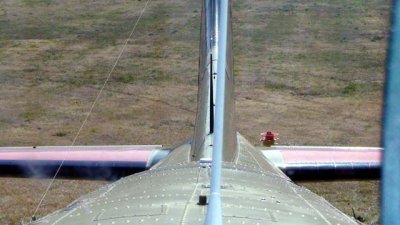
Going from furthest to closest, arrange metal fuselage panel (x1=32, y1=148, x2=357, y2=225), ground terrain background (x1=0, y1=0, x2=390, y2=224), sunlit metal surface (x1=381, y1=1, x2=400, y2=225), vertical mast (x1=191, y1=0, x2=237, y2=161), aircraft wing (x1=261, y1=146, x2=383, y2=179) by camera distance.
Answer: ground terrain background (x1=0, y1=0, x2=390, y2=224), aircraft wing (x1=261, y1=146, x2=383, y2=179), vertical mast (x1=191, y1=0, x2=237, y2=161), metal fuselage panel (x1=32, y1=148, x2=357, y2=225), sunlit metal surface (x1=381, y1=1, x2=400, y2=225)

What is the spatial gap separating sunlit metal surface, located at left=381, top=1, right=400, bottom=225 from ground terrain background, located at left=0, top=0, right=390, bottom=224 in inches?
330

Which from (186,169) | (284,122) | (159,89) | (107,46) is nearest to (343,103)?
(284,122)

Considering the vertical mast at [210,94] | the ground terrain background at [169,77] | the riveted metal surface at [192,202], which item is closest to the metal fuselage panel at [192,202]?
the riveted metal surface at [192,202]

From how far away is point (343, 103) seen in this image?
17.4 m

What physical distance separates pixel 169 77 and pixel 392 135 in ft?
59.8

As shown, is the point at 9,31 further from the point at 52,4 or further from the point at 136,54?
the point at 136,54

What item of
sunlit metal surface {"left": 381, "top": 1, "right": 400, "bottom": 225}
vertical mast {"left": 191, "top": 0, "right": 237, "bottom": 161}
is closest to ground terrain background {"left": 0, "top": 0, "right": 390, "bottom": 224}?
vertical mast {"left": 191, "top": 0, "right": 237, "bottom": 161}

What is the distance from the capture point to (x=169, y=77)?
20.0 metres

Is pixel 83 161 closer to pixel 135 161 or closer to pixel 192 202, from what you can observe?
pixel 135 161

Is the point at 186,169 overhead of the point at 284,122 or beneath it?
overhead

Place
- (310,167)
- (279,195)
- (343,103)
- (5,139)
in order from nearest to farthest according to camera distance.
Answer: (279,195) → (310,167) → (5,139) → (343,103)

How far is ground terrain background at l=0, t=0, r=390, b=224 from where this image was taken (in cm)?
1444

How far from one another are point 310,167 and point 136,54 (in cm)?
1511

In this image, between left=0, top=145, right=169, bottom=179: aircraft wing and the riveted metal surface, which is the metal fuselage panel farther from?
left=0, top=145, right=169, bottom=179: aircraft wing
